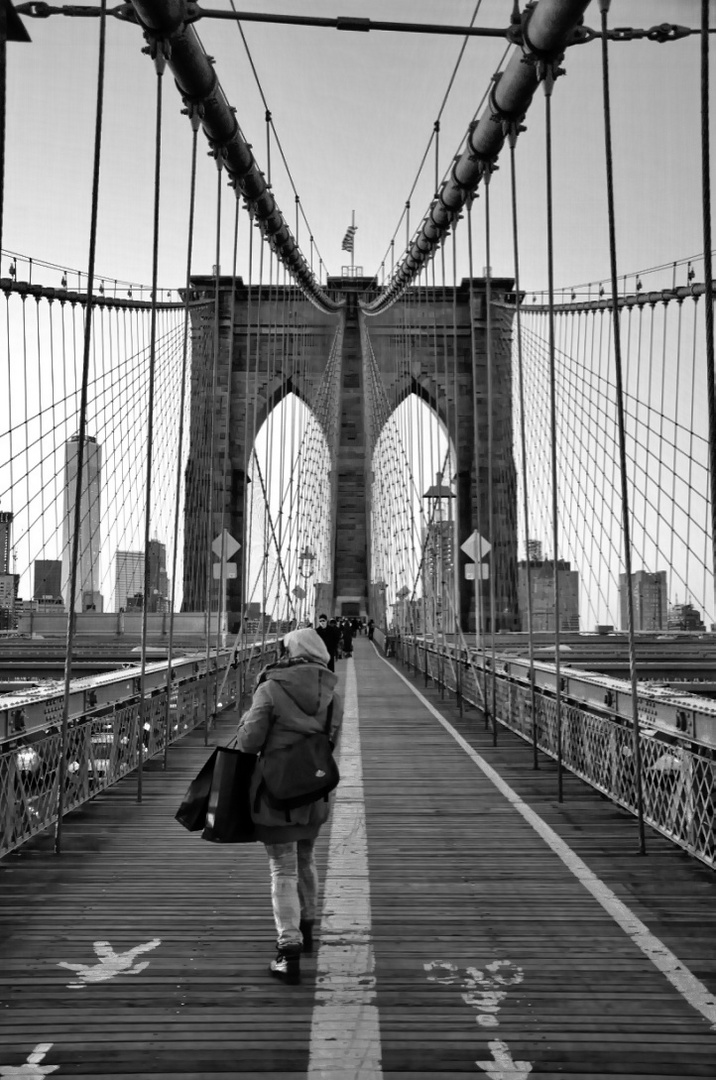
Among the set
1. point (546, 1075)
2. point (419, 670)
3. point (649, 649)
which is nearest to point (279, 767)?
point (546, 1075)

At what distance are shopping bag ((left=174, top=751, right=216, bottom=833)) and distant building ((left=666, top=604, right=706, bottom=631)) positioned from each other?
25.2m

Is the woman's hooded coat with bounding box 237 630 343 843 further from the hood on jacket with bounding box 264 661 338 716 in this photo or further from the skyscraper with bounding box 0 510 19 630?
the skyscraper with bounding box 0 510 19 630

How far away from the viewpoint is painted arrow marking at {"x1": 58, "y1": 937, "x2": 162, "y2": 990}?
3105mm

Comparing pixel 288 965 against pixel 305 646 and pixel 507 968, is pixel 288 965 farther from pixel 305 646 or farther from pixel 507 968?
pixel 305 646

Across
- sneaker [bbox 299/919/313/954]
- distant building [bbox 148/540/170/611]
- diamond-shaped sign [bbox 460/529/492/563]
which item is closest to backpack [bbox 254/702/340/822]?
sneaker [bbox 299/919/313/954]

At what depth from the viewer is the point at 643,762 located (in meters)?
5.54

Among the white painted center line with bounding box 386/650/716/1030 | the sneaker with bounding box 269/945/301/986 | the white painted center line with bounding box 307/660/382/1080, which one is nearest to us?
the white painted center line with bounding box 307/660/382/1080

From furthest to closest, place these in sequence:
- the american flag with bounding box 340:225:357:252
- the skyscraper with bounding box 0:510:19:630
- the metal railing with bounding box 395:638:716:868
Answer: the american flag with bounding box 340:225:357:252, the skyscraper with bounding box 0:510:19:630, the metal railing with bounding box 395:638:716:868

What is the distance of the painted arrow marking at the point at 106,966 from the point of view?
311cm

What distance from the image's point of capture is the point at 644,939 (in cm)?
351

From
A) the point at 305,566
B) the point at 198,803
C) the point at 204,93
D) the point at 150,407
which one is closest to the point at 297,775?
the point at 198,803

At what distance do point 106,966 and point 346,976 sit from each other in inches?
28.9

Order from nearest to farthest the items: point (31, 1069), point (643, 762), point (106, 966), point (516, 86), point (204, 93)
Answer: point (31, 1069) < point (106, 966) < point (643, 762) < point (516, 86) < point (204, 93)

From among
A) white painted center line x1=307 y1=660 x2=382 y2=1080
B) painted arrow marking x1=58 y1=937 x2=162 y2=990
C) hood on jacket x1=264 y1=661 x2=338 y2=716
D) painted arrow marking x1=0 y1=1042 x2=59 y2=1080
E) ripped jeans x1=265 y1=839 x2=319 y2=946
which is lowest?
white painted center line x1=307 y1=660 x2=382 y2=1080
